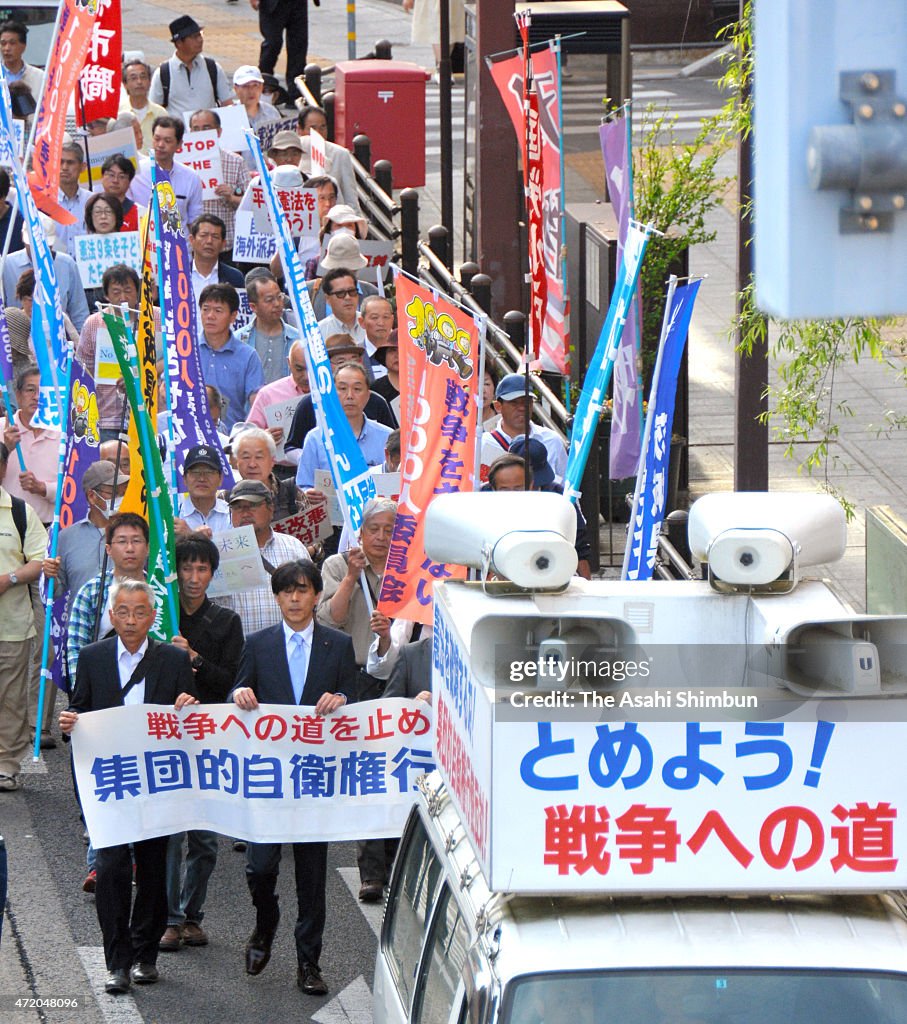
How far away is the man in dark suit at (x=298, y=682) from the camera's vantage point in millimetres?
8523

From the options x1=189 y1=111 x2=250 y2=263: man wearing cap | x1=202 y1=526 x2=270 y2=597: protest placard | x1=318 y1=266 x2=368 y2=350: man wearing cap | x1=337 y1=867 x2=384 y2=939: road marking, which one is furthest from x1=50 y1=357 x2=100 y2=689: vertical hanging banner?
x1=189 y1=111 x2=250 y2=263: man wearing cap

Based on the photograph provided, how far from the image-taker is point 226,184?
1747 centimetres

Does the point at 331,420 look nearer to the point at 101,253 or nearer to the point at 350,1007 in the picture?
the point at 350,1007

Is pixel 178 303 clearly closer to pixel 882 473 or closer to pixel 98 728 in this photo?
pixel 98 728

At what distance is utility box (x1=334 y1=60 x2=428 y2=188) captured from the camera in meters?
22.0

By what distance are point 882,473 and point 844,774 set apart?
35.6 feet

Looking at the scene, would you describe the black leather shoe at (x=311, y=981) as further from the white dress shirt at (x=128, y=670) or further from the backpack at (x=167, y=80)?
the backpack at (x=167, y=80)

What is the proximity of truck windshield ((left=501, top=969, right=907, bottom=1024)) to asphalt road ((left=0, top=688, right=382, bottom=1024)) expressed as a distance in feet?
11.5

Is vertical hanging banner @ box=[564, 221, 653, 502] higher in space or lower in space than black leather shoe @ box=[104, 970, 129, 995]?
higher

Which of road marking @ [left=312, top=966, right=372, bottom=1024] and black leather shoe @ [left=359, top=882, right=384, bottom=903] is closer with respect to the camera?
road marking @ [left=312, top=966, right=372, bottom=1024]

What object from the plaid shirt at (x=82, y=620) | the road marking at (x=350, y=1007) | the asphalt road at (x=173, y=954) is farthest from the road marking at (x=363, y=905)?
the plaid shirt at (x=82, y=620)

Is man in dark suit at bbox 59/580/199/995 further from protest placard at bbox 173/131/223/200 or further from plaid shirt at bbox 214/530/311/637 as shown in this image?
protest placard at bbox 173/131/223/200

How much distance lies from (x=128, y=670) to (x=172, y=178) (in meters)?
8.68

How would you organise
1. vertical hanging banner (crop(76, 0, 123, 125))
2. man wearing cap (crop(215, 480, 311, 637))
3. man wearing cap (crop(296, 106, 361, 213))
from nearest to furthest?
man wearing cap (crop(215, 480, 311, 637)) < vertical hanging banner (crop(76, 0, 123, 125)) < man wearing cap (crop(296, 106, 361, 213))
